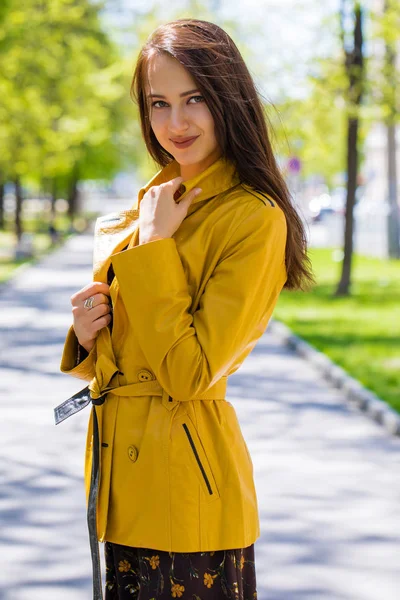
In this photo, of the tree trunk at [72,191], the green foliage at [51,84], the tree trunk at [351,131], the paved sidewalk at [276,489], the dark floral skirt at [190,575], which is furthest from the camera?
the tree trunk at [72,191]

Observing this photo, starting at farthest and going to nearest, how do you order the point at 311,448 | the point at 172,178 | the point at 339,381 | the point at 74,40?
the point at 74,40, the point at 339,381, the point at 311,448, the point at 172,178

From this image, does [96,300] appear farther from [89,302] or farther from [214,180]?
[214,180]

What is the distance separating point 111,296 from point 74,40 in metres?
32.4

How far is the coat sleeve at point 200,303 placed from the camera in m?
2.29

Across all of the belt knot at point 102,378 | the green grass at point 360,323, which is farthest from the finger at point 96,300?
the green grass at point 360,323

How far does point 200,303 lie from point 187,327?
8 cm

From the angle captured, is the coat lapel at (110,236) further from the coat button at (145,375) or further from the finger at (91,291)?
the coat button at (145,375)

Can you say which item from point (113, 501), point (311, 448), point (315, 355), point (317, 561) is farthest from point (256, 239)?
point (315, 355)

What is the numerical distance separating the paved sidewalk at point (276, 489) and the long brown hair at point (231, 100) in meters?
2.84

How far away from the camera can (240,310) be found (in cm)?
230

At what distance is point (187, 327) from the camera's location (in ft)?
7.55

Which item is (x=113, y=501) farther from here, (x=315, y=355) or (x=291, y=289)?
(x=315, y=355)

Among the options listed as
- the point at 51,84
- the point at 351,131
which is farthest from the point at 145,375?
the point at 51,84

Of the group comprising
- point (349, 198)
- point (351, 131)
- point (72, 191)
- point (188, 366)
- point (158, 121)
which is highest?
point (351, 131)
